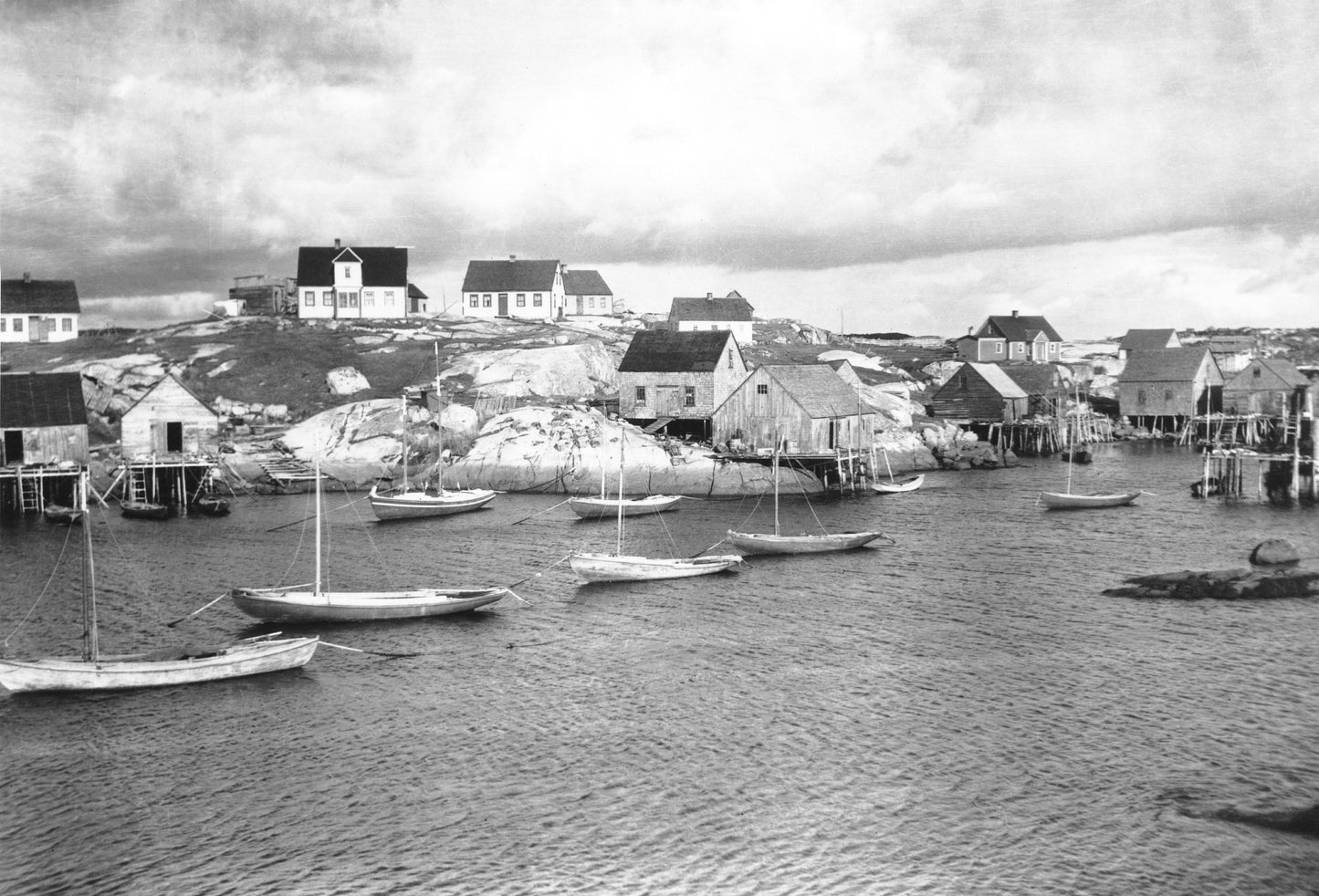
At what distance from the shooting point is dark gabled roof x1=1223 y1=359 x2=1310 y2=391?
118250 millimetres

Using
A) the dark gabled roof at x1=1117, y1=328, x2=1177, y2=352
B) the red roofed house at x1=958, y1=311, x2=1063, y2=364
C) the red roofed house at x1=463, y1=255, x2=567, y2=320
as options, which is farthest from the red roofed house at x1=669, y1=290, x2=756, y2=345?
the dark gabled roof at x1=1117, y1=328, x2=1177, y2=352

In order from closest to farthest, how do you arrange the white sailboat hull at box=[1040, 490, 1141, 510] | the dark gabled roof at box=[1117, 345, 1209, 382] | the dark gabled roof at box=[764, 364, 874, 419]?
the white sailboat hull at box=[1040, 490, 1141, 510] → the dark gabled roof at box=[764, 364, 874, 419] → the dark gabled roof at box=[1117, 345, 1209, 382]

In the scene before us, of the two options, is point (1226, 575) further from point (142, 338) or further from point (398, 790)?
point (142, 338)

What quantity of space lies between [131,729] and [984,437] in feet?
312

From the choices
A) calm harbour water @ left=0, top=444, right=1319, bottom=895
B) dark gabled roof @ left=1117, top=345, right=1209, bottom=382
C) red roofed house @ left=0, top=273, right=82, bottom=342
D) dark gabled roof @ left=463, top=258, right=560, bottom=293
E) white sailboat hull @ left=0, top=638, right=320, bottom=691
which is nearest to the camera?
calm harbour water @ left=0, top=444, right=1319, bottom=895

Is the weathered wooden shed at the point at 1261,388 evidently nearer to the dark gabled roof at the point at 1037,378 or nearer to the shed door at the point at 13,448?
the dark gabled roof at the point at 1037,378

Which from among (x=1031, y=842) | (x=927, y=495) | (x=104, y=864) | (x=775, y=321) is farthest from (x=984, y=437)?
(x=104, y=864)

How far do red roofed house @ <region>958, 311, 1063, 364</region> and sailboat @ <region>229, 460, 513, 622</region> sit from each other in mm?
116006

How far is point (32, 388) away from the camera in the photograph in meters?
84.2

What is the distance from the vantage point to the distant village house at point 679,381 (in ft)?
315

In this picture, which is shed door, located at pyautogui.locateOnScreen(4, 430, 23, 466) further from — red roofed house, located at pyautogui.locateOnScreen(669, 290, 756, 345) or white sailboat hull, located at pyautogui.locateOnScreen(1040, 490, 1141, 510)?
red roofed house, located at pyautogui.locateOnScreen(669, 290, 756, 345)

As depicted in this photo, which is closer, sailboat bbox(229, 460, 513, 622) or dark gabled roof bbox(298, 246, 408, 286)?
sailboat bbox(229, 460, 513, 622)

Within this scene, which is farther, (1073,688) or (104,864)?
(1073,688)

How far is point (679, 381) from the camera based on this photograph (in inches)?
3814
